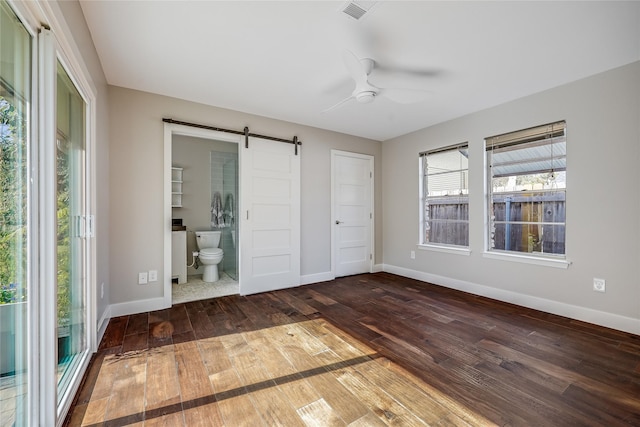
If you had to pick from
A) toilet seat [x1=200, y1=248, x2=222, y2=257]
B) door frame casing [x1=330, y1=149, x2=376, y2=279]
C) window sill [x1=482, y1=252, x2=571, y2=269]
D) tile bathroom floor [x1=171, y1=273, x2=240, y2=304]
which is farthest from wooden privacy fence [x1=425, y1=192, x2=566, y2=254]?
toilet seat [x1=200, y1=248, x2=222, y2=257]

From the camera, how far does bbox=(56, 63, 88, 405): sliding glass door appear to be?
5.04ft

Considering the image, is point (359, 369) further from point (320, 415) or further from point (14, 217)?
point (14, 217)

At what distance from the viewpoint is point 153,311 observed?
295cm

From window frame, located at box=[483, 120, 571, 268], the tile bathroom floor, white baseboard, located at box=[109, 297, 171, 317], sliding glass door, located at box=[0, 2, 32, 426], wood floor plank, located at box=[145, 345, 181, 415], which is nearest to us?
sliding glass door, located at box=[0, 2, 32, 426]

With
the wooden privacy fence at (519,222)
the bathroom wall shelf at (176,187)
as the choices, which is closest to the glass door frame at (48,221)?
the bathroom wall shelf at (176,187)

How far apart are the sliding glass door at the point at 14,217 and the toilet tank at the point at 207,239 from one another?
3328 millimetres

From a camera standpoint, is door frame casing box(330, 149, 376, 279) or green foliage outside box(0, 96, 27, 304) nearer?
green foliage outside box(0, 96, 27, 304)

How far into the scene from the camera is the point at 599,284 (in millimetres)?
2615

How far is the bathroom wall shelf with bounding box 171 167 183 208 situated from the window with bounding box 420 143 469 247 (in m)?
3.95

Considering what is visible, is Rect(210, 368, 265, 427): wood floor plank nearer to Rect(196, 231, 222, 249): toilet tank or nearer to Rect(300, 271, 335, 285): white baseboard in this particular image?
Rect(300, 271, 335, 285): white baseboard

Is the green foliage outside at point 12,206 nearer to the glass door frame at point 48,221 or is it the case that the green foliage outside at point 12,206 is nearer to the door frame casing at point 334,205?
the glass door frame at point 48,221

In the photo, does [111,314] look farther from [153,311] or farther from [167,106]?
[167,106]

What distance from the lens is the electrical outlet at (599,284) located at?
8.49 feet

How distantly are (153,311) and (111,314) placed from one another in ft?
1.19
